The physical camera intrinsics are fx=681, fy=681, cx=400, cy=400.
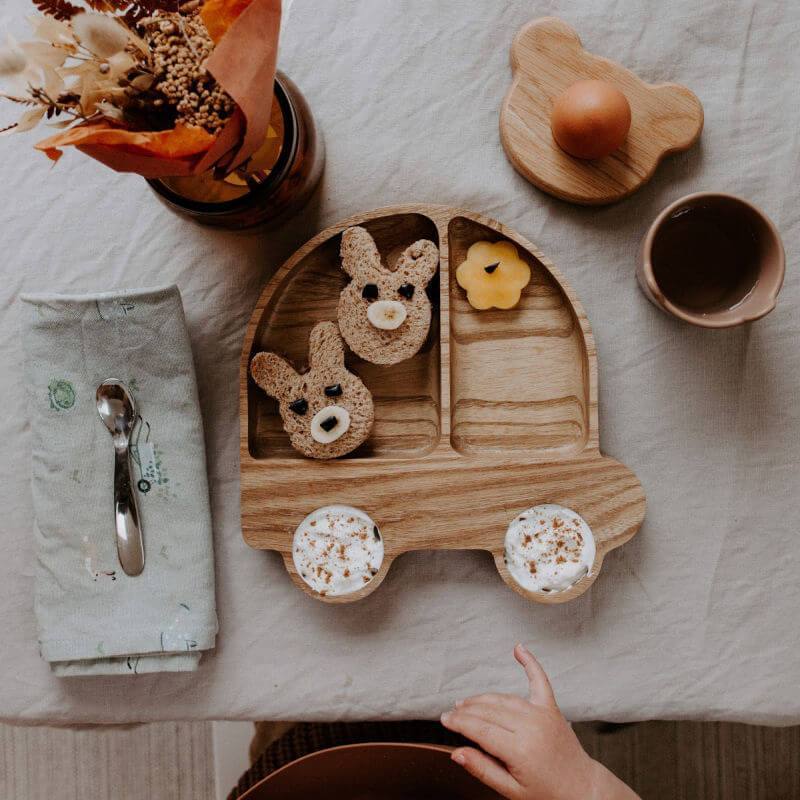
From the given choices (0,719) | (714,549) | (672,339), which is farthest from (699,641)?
(0,719)

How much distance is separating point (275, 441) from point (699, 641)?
1.88 ft

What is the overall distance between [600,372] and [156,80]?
1.89ft

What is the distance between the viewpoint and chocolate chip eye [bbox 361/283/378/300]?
0.78m

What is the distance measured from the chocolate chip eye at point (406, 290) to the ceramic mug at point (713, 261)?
0.85 feet

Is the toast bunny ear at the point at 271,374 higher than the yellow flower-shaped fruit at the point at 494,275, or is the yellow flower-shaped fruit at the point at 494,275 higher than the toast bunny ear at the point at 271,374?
the yellow flower-shaped fruit at the point at 494,275

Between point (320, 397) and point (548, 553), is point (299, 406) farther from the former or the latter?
point (548, 553)

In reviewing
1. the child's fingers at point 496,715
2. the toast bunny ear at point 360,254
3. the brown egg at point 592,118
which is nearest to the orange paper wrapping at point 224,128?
the toast bunny ear at point 360,254

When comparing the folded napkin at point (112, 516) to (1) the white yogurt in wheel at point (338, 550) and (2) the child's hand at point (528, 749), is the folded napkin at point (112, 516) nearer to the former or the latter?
(1) the white yogurt in wheel at point (338, 550)

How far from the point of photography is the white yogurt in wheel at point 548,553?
2.59ft

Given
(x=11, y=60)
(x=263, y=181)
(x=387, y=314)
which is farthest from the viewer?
(x=387, y=314)

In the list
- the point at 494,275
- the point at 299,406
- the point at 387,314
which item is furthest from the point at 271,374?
the point at 494,275

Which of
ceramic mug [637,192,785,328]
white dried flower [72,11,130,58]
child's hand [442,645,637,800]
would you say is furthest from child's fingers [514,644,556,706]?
white dried flower [72,11,130,58]

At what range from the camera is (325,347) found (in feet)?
2.62

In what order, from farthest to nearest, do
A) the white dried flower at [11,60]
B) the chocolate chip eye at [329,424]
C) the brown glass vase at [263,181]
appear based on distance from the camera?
the chocolate chip eye at [329,424] < the brown glass vase at [263,181] < the white dried flower at [11,60]
